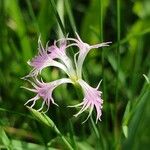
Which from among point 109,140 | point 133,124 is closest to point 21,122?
point 109,140

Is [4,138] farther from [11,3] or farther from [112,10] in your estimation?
[112,10]

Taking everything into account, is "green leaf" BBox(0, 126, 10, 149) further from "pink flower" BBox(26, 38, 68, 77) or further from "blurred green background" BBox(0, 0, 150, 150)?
"pink flower" BBox(26, 38, 68, 77)

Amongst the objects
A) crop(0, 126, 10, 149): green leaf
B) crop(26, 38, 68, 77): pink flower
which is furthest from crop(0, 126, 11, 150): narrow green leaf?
crop(26, 38, 68, 77): pink flower

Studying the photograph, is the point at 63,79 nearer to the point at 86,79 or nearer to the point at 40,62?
the point at 40,62

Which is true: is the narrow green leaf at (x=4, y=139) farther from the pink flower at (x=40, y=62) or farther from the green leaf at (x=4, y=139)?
the pink flower at (x=40, y=62)

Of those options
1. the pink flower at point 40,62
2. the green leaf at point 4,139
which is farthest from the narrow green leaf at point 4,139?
the pink flower at point 40,62

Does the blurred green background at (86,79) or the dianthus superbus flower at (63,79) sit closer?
the dianthus superbus flower at (63,79)

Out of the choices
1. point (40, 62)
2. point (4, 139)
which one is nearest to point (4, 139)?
point (4, 139)

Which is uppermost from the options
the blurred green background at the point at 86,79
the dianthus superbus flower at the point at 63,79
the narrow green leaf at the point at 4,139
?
the dianthus superbus flower at the point at 63,79
